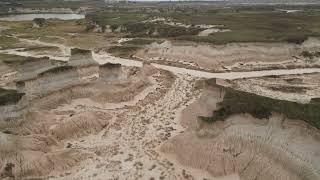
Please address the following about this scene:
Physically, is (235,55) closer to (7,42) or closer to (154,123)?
(154,123)

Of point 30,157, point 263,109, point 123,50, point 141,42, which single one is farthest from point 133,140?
point 141,42

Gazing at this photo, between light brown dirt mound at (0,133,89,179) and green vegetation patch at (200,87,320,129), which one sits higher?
green vegetation patch at (200,87,320,129)

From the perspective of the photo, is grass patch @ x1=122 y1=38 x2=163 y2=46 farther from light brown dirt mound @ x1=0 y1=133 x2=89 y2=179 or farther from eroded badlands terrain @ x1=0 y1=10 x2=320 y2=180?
light brown dirt mound @ x1=0 y1=133 x2=89 y2=179

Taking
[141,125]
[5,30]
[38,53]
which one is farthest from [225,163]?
[5,30]

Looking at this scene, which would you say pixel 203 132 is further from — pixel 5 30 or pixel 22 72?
pixel 5 30

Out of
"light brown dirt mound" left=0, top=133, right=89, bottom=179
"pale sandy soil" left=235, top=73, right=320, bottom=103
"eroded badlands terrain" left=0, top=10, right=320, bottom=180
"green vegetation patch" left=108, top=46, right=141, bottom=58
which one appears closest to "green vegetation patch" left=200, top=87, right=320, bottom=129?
"eroded badlands terrain" left=0, top=10, right=320, bottom=180
